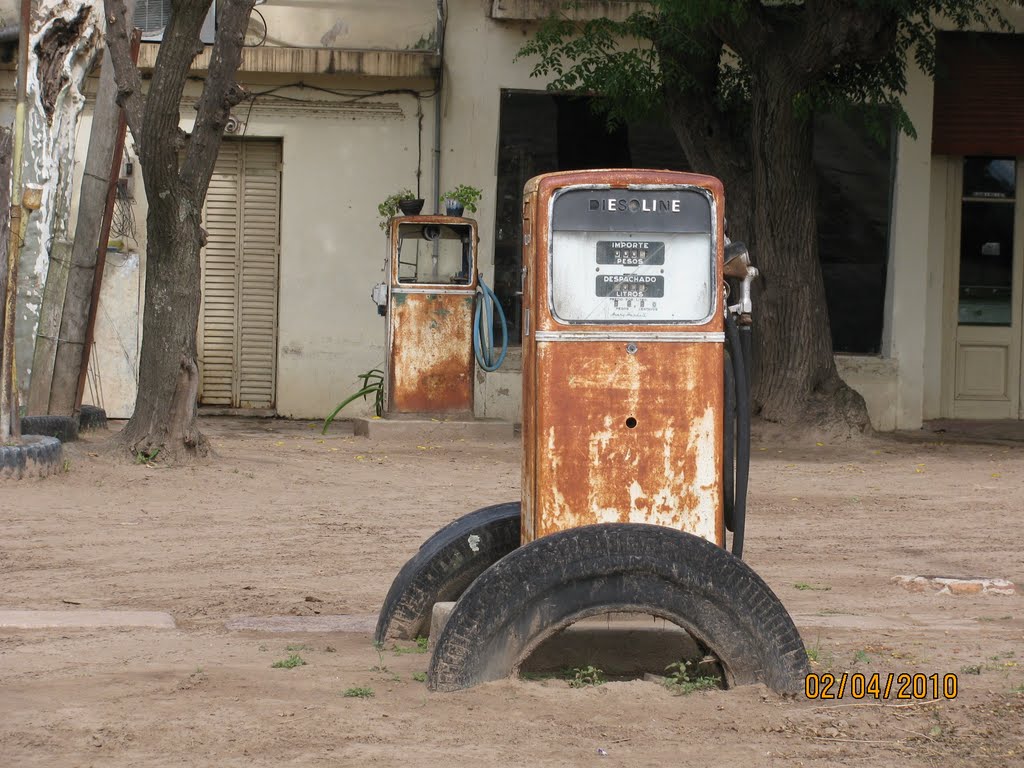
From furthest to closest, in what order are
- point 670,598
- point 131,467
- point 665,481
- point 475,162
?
point 475,162, point 131,467, point 665,481, point 670,598

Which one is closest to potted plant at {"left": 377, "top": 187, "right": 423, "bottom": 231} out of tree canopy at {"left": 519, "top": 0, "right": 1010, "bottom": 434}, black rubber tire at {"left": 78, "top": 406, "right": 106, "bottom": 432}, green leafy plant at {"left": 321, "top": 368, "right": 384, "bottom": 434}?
green leafy plant at {"left": 321, "top": 368, "right": 384, "bottom": 434}

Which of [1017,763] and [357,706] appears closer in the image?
[1017,763]

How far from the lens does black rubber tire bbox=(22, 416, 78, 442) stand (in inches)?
401

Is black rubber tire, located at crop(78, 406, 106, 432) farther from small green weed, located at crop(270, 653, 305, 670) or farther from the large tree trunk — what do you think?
small green weed, located at crop(270, 653, 305, 670)

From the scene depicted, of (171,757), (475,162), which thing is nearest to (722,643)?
(171,757)

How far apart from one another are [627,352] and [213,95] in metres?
6.02

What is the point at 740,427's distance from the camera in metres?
4.25

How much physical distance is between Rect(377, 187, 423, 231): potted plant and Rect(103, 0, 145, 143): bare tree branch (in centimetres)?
328

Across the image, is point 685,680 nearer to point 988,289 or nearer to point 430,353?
point 430,353

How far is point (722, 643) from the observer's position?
4.01 meters

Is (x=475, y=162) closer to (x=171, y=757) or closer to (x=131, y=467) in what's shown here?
(x=131, y=467)

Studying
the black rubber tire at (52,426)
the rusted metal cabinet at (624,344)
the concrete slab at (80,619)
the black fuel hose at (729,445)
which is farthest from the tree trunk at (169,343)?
the black fuel hose at (729,445)

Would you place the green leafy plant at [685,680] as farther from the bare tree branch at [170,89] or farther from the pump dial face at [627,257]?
the bare tree branch at [170,89]

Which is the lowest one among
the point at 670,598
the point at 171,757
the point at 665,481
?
the point at 171,757
